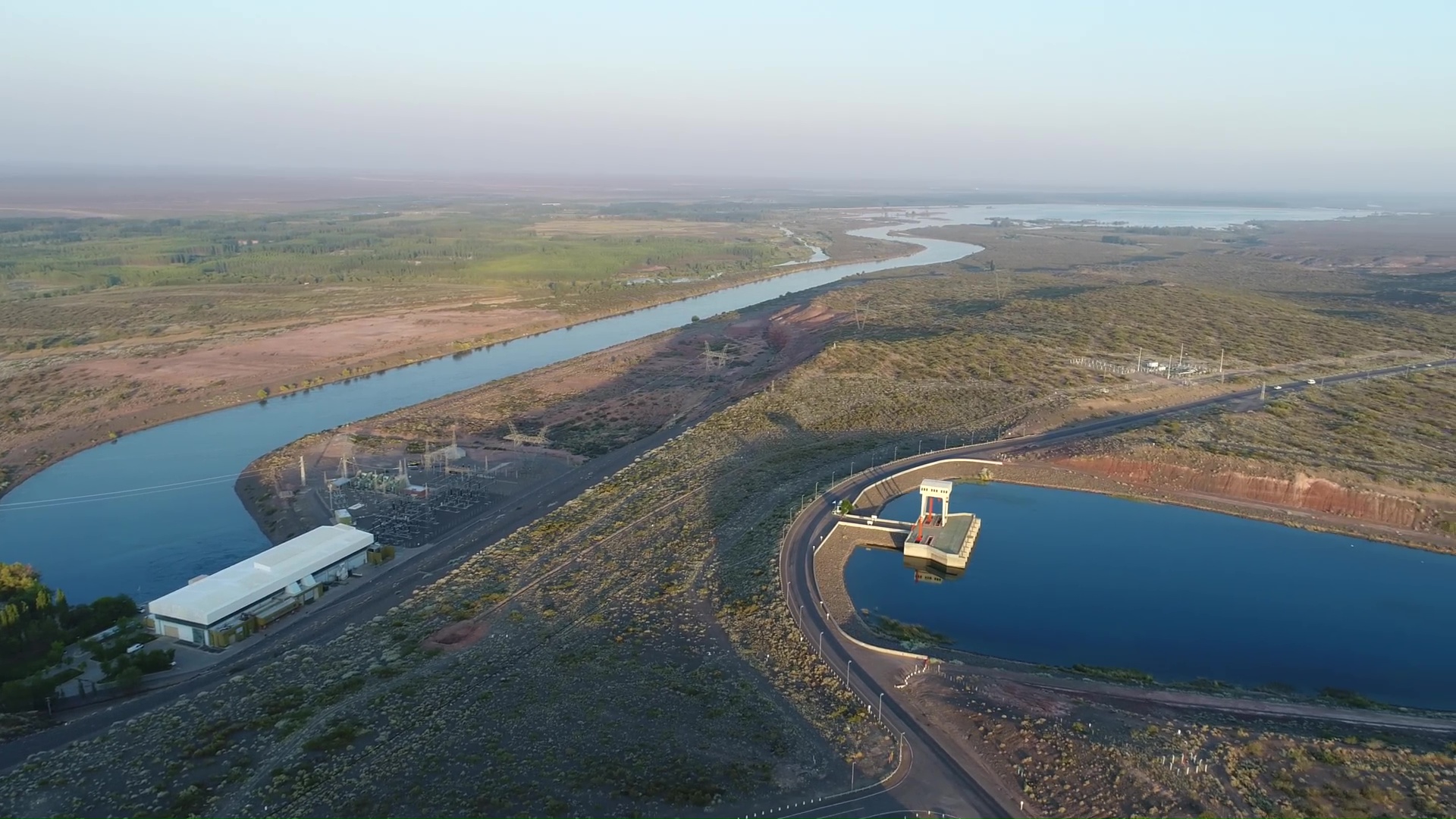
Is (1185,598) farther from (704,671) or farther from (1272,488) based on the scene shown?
(704,671)

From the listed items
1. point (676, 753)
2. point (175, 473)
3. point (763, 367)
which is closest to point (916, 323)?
point (763, 367)

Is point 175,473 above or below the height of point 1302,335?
below

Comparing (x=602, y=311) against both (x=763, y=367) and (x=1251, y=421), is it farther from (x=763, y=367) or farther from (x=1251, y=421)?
(x=1251, y=421)

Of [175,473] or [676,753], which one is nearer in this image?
[676,753]

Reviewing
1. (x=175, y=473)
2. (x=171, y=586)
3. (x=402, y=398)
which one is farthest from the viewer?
(x=402, y=398)

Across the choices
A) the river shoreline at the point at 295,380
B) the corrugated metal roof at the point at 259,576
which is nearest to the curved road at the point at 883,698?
the corrugated metal roof at the point at 259,576

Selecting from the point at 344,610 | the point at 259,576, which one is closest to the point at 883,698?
the point at 344,610

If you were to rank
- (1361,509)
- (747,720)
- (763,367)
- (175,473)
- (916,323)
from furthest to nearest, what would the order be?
(916,323) < (763,367) < (175,473) < (1361,509) < (747,720)
